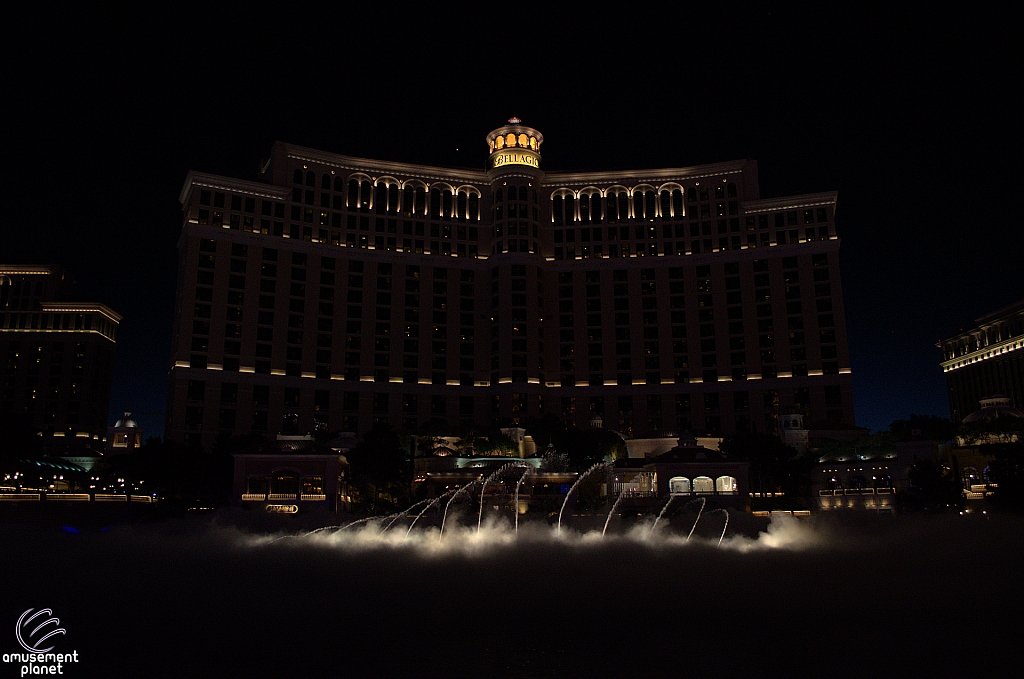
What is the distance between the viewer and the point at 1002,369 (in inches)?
6019

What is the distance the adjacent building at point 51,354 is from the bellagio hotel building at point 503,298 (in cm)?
4722

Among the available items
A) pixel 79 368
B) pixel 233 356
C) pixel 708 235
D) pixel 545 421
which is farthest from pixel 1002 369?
pixel 79 368

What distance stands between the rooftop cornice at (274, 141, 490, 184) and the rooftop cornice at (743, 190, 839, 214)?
4523 centimetres

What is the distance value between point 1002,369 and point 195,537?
14964cm

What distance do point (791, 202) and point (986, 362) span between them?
60.0 meters

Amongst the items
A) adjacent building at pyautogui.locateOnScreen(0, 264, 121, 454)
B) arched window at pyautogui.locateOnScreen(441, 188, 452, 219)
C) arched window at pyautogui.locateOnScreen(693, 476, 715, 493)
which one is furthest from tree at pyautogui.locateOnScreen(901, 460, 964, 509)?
adjacent building at pyautogui.locateOnScreen(0, 264, 121, 454)

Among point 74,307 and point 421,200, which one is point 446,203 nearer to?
point 421,200

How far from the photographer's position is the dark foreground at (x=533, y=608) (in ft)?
68.1

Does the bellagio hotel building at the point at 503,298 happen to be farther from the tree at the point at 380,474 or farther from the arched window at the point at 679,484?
the arched window at the point at 679,484

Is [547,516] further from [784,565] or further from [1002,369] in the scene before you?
[1002,369]

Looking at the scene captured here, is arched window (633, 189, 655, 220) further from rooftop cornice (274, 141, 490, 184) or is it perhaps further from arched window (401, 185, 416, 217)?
arched window (401, 185, 416, 217)

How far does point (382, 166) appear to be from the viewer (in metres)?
138

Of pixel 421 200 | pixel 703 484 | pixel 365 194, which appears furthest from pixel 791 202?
pixel 365 194

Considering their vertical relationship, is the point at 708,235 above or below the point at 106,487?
above
